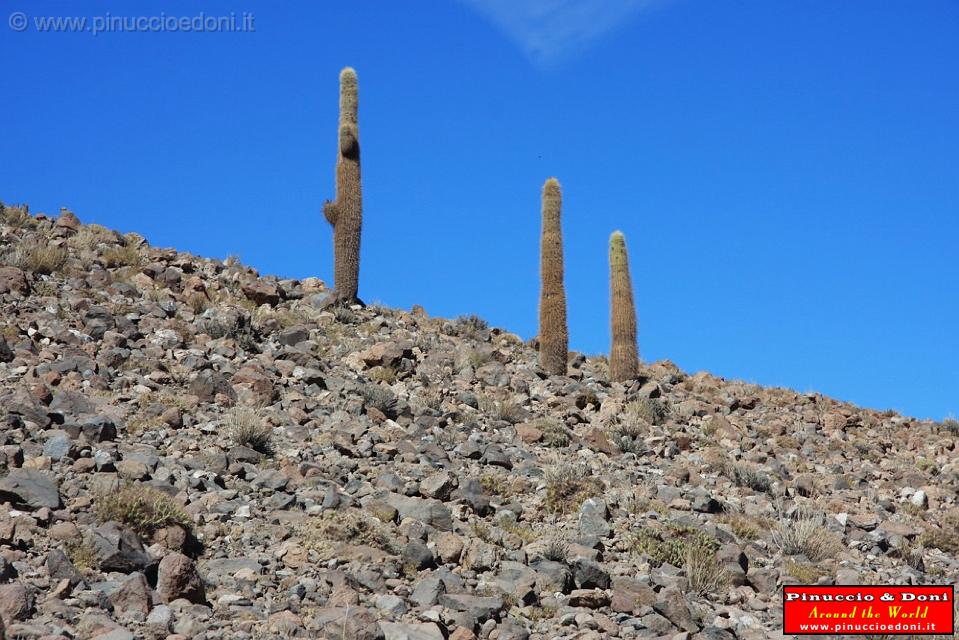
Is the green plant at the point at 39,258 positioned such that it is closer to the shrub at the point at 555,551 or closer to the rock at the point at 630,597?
the shrub at the point at 555,551

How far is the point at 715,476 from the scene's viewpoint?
651 inches

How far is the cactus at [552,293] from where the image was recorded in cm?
2231

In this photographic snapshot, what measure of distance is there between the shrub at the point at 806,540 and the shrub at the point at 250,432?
24.5ft

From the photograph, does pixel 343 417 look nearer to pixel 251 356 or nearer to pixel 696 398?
pixel 251 356

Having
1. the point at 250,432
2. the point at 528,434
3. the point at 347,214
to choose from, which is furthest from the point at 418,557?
the point at 347,214

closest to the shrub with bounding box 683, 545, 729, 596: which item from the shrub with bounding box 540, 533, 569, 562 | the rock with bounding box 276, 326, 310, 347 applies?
the shrub with bounding box 540, 533, 569, 562

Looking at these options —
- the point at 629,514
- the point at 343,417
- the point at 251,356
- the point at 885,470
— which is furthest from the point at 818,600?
the point at 251,356

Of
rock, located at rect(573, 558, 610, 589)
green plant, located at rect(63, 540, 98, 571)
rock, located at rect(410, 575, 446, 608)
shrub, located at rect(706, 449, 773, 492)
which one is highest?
shrub, located at rect(706, 449, 773, 492)

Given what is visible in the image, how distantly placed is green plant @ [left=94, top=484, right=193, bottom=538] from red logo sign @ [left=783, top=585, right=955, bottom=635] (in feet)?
22.7

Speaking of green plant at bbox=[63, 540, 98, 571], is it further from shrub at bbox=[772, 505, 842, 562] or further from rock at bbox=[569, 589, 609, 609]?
shrub at bbox=[772, 505, 842, 562]

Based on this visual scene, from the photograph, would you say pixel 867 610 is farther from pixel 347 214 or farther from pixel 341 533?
pixel 347 214

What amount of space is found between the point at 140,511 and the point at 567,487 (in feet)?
20.1

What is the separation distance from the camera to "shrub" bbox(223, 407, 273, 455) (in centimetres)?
1306

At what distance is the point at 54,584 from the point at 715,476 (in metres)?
11.5
